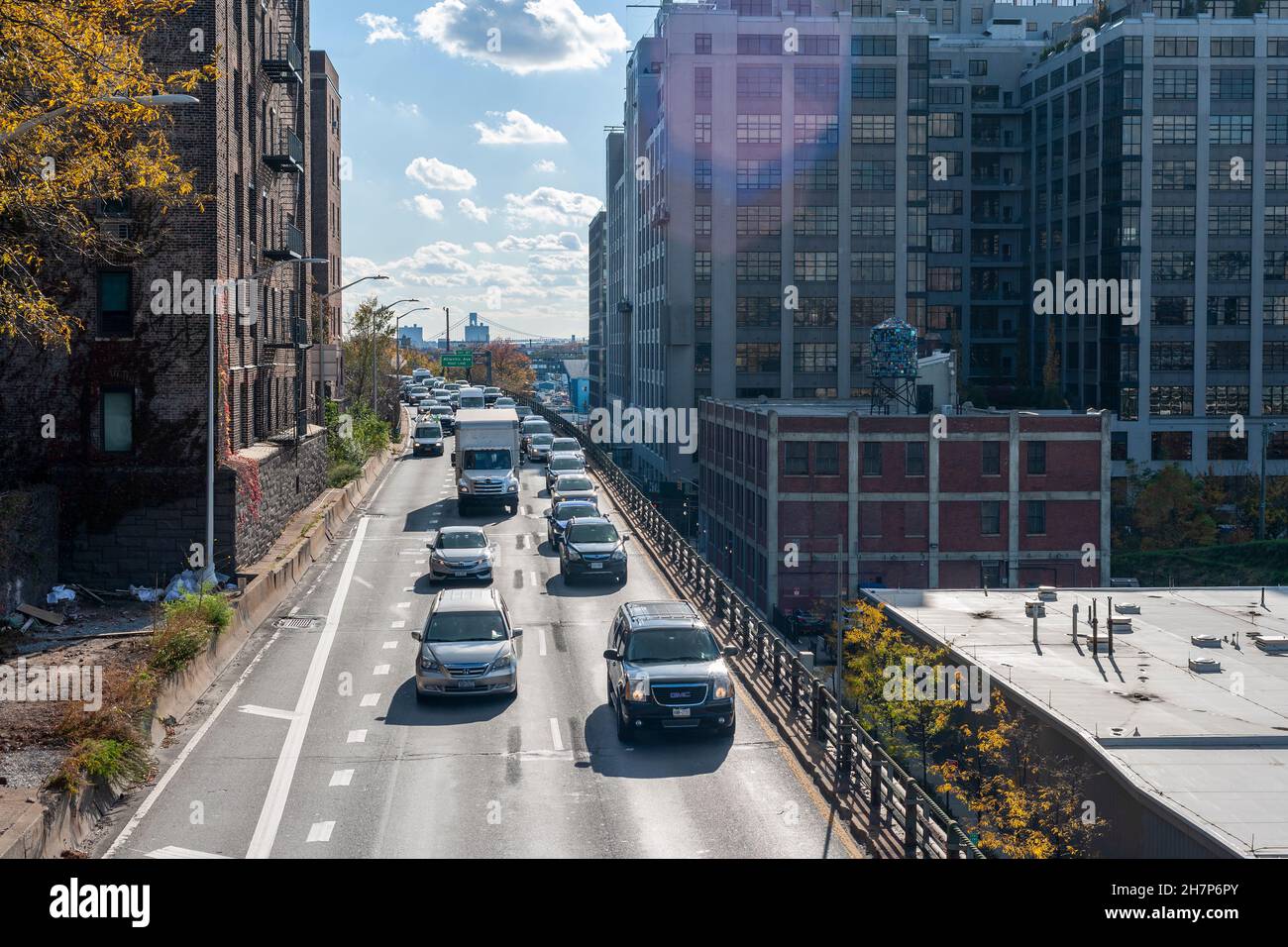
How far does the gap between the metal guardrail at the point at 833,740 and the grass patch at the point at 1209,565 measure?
5190 cm

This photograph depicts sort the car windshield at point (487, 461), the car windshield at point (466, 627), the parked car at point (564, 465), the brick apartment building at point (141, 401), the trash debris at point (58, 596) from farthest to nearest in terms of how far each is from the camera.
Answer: the parked car at point (564, 465), the car windshield at point (487, 461), the brick apartment building at point (141, 401), the trash debris at point (58, 596), the car windshield at point (466, 627)

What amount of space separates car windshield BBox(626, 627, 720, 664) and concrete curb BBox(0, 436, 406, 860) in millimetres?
8039

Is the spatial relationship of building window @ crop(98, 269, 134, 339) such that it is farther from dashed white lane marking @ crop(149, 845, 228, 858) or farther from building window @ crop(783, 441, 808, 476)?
building window @ crop(783, 441, 808, 476)

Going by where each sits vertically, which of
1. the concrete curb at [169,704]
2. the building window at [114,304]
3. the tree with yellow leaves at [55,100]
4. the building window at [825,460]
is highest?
the tree with yellow leaves at [55,100]

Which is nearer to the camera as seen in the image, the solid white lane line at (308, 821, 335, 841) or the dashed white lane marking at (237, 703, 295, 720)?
the solid white lane line at (308, 821, 335, 841)

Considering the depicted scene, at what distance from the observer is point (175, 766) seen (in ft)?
64.0

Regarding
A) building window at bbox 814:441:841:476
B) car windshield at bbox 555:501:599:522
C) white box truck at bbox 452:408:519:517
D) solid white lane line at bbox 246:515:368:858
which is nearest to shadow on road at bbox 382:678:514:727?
solid white lane line at bbox 246:515:368:858

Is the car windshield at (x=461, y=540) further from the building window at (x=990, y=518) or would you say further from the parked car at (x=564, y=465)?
the building window at (x=990, y=518)

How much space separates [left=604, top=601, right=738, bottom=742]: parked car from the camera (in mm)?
20891

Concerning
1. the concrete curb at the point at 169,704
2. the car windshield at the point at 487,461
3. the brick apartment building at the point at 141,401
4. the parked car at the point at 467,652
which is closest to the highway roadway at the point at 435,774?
the concrete curb at the point at 169,704

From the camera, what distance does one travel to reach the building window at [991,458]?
58.5 meters

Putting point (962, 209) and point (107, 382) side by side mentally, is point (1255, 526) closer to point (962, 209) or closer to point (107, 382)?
point (962, 209)

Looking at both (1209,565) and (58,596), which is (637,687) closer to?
(58,596)
